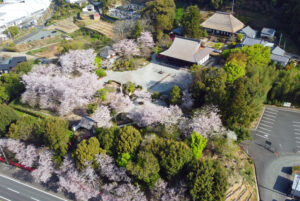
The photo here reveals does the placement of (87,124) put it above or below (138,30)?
below

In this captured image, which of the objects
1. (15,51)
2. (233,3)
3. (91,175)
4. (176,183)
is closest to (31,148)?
(91,175)

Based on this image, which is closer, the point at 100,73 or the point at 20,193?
the point at 20,193

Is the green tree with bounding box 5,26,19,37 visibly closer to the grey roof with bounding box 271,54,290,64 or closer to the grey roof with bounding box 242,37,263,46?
the grey roof with bounding box 242,37,263,46

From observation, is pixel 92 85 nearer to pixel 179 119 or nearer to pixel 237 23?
pixel 179 119

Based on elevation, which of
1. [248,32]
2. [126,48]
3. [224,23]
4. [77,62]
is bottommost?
[77,62]

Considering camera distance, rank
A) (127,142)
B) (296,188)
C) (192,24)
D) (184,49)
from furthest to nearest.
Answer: (192,24) < (184,49) < (127,142) < (296,188)

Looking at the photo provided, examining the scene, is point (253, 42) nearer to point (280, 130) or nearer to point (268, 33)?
point (268, 33)

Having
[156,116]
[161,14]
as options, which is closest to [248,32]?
[161,14]
